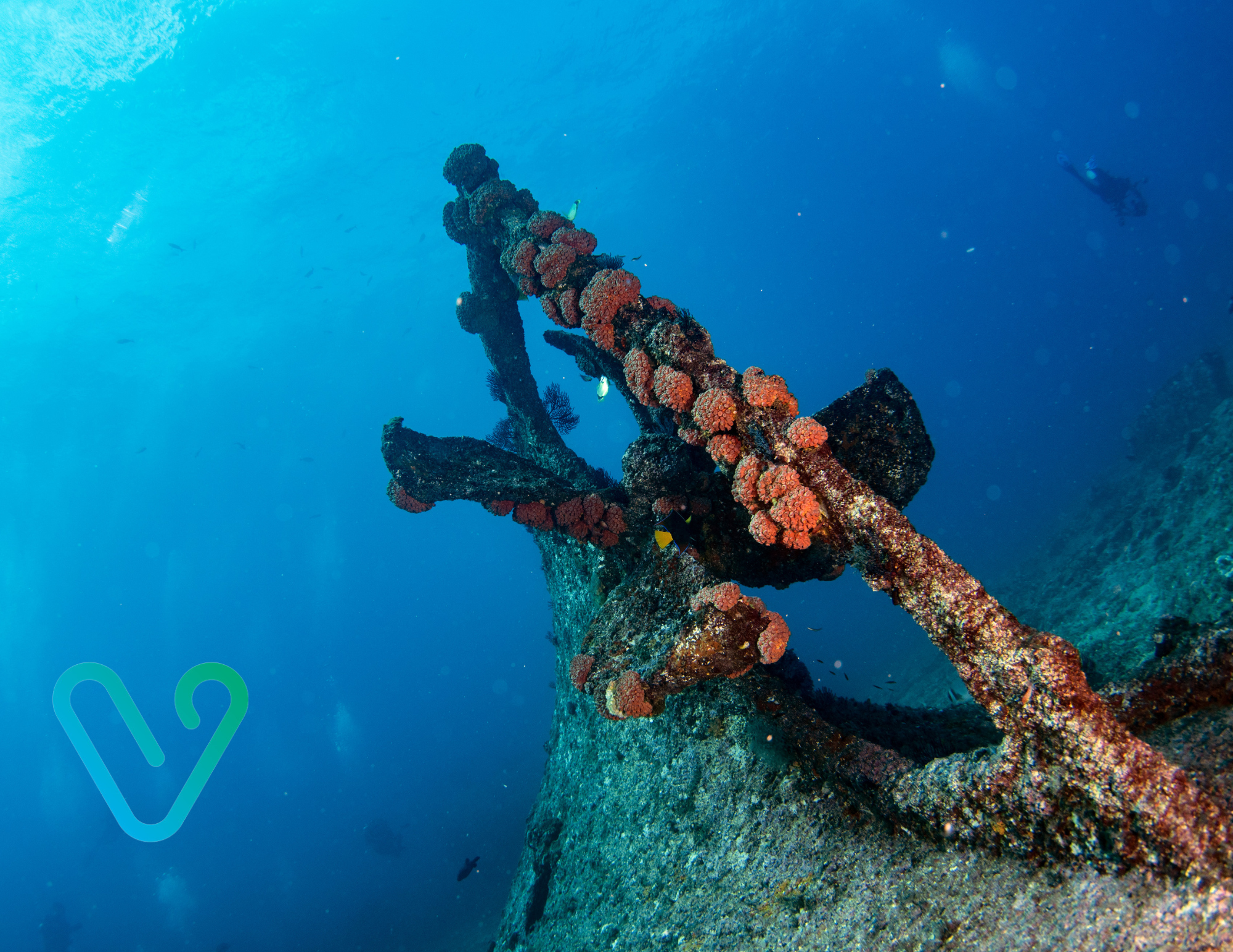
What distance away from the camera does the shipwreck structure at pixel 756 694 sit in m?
2.55

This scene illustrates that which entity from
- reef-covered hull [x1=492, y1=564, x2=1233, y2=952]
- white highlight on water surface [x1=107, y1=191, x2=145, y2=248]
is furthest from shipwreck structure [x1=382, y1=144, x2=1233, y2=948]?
white highlight on water surface [x1=107, y1=191, x2=145, y2=248]

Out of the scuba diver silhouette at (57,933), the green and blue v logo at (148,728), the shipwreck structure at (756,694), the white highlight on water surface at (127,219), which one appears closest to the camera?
the shipwreck structure at (756,694)

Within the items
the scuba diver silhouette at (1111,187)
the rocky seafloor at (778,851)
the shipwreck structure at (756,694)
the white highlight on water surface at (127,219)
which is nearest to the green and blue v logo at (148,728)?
the shipwreck structure at (756,694)

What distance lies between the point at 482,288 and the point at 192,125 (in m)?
32.5

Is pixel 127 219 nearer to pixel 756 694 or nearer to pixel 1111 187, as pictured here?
pixel 756 694

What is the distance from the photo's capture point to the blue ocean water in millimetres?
28531

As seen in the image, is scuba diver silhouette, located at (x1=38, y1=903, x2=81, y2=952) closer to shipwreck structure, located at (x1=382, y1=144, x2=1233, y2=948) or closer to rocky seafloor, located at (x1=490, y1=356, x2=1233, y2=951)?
rocky seafloor, located at (x1=490, y1=356, x2=1233, y2=951)

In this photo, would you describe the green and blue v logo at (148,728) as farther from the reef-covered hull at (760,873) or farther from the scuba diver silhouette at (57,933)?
the scuba diver silhouette at (57,933)

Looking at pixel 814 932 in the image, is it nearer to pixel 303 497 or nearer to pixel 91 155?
pixel 91 155

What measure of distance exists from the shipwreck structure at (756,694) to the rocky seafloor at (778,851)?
0.08 feet

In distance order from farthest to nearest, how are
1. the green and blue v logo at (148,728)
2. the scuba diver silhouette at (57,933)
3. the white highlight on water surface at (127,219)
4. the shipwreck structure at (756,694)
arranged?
the white highlight on water surface at (127,219)
the scuba diver silhouette at (57,933)
the green and blue v logo at (148,728)
the shipwreck structure at (756,694)

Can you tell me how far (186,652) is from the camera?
62250 mm

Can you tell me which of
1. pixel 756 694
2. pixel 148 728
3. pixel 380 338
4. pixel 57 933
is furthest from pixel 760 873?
pixel 380 338

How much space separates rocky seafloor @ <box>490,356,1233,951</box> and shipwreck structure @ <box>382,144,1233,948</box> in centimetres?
3
